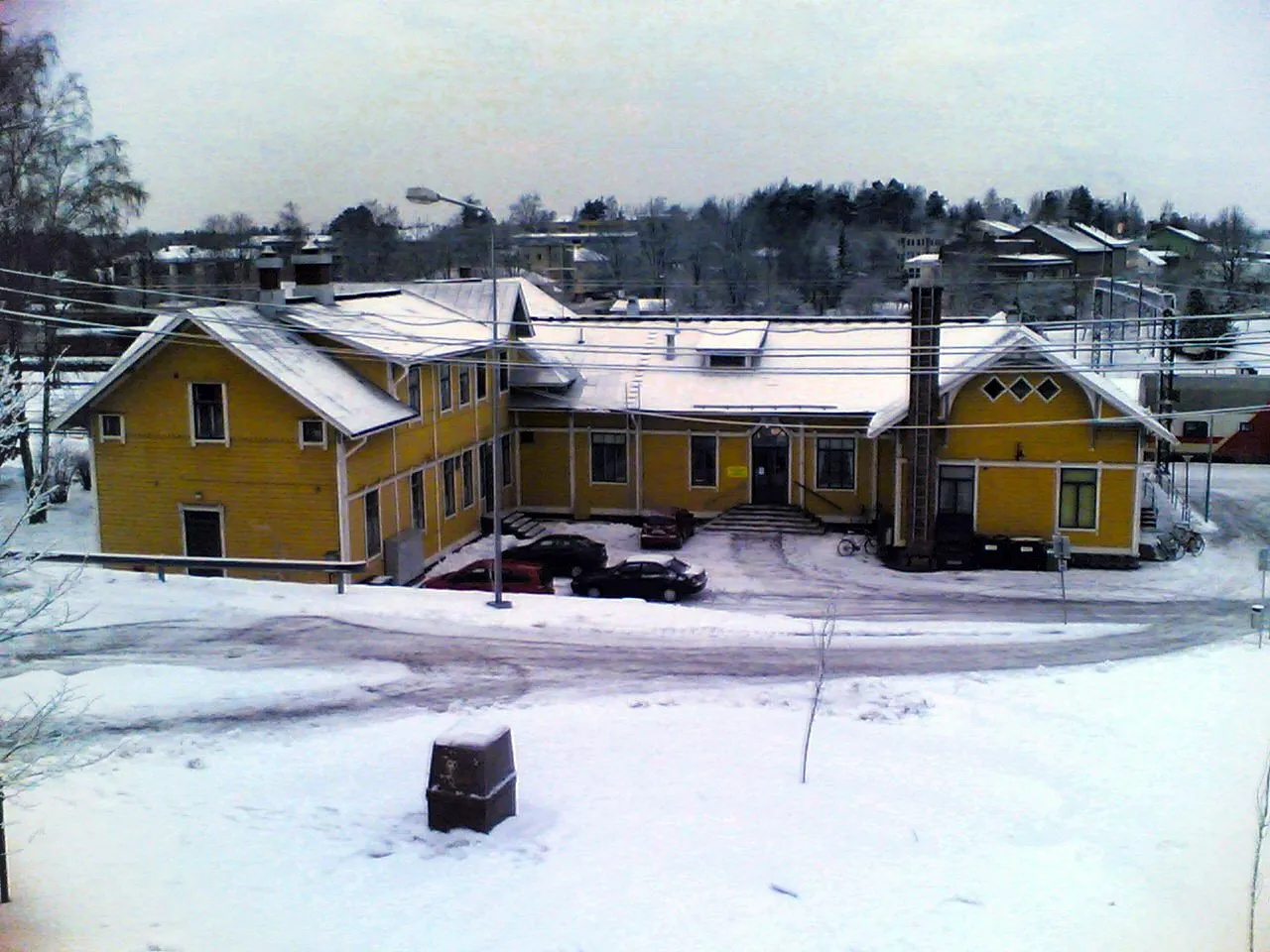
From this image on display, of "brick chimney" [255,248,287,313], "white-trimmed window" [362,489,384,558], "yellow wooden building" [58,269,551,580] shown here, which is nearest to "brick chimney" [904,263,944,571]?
"yellow wooden building" [58,269,551,580]

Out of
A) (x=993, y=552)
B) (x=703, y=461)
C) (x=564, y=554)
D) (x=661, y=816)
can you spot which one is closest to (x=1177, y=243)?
→ (x=703, y=461)

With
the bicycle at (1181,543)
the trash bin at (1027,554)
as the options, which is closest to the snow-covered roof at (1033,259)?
the bicycle at (1181,543)

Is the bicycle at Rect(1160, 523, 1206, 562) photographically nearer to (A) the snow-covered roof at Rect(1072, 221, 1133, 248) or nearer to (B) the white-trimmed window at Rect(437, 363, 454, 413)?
(B) the white-trimmed window at Rect(437, 363, 454, 413)

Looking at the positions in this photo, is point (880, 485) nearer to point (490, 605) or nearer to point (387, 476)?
point (387, 476)

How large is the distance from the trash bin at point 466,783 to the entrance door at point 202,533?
48.1 ft

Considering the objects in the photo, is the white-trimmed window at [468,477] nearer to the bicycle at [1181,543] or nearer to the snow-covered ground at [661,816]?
the snow-covered ground at [661,816]

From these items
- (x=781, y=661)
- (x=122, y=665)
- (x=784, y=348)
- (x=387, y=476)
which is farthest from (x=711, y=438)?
(x=122, y=665)

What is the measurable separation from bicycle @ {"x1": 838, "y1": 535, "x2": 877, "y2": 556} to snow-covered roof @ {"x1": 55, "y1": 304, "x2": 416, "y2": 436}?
1087cm

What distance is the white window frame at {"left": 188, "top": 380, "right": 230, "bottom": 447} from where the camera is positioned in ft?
76.2

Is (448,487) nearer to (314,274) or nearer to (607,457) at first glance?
(607,457)

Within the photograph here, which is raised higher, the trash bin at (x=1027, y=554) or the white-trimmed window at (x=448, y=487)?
the white-trimmed window at (x=448, y=487)

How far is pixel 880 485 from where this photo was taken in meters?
30.7

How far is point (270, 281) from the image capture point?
81.0 feet

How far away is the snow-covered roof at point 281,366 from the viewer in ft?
73.6
